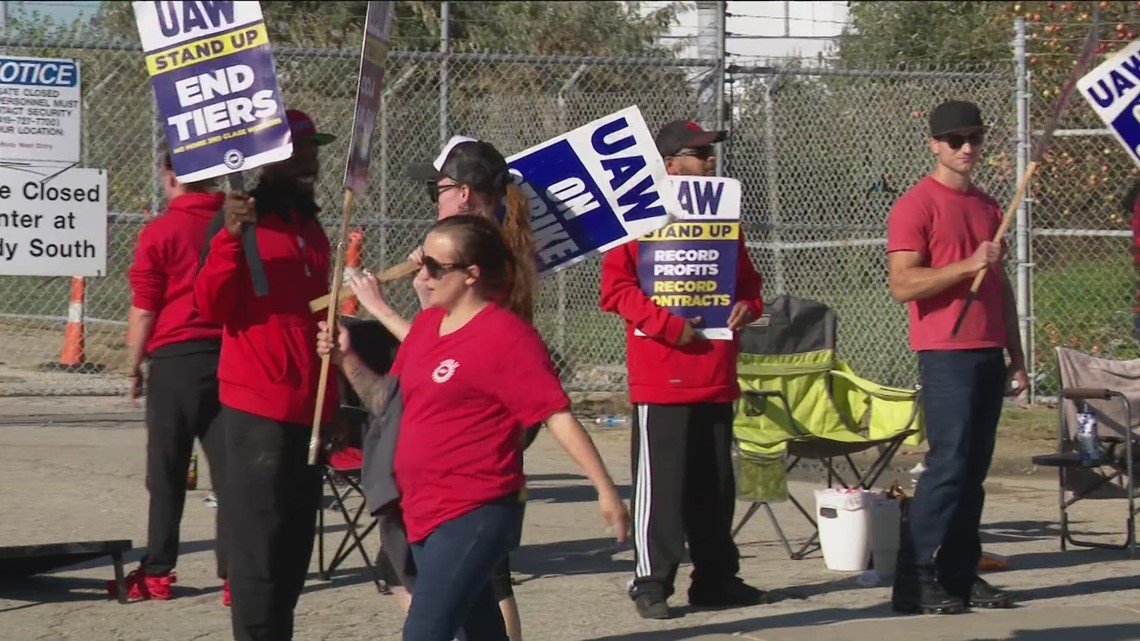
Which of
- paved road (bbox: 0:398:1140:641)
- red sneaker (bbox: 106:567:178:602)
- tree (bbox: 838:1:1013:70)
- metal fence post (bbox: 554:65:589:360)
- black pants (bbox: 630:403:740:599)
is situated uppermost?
tree (bbox: 838:1:1013:70)

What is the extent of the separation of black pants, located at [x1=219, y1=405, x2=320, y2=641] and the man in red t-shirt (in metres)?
2.44

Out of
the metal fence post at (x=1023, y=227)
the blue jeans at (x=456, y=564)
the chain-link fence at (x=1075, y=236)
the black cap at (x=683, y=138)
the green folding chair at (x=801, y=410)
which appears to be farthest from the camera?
the chain-link fence at (x=1075, y=236)

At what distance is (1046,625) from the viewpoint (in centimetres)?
682

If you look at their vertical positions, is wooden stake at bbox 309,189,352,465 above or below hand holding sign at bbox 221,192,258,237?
below

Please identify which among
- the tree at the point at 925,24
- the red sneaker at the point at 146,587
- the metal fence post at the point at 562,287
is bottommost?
the red sneaker at the point at 146,587

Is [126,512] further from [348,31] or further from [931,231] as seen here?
[348,31]

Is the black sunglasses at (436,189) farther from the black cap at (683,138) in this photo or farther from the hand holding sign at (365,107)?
the black cap at (683,138)

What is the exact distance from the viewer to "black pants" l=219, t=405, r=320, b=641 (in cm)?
571

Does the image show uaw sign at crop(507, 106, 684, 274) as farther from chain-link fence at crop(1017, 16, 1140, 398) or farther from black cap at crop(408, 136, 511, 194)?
chain-link fence at crop(1017, 16, 1140, 398)

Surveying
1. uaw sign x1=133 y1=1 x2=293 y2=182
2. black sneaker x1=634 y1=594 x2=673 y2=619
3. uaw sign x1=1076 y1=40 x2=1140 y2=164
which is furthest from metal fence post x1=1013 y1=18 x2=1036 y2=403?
uaw sign x1=133 y1=1 x2=293 y2=182

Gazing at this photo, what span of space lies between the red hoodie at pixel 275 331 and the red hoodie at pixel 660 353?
1602 millimetres

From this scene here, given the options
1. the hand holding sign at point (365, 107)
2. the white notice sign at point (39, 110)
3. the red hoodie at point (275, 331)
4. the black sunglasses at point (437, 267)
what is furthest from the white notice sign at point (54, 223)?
the black sunglasses at point (437, 267)

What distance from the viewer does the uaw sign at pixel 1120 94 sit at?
7.77m

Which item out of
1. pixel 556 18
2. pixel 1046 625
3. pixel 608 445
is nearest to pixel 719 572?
pixel 1046 625
